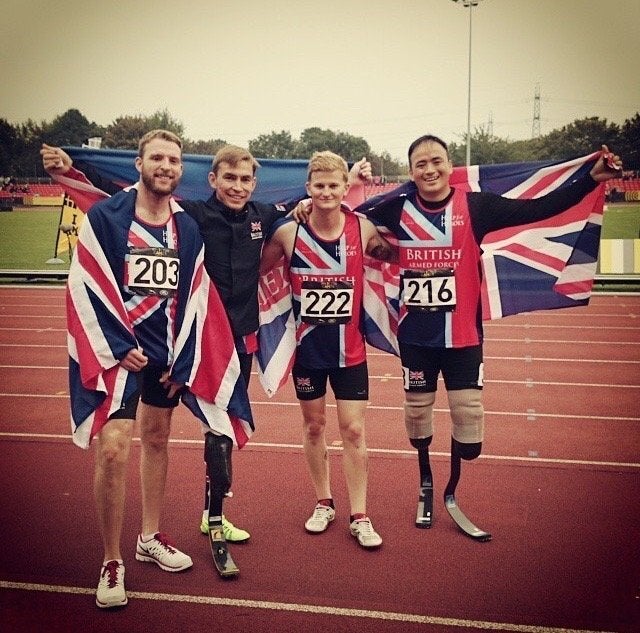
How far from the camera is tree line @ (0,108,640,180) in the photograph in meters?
22.9

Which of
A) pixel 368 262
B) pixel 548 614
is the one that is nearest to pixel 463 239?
pixel 368 262

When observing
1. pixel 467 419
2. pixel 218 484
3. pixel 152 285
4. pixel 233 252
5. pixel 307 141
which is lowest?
pixel 218 484

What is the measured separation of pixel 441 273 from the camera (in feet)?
12.1

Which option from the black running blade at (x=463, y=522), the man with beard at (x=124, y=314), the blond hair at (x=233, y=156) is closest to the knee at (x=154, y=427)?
the man with beard at (x=124, y=314)

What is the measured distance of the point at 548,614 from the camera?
9.52 feet

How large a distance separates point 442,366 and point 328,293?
0.72 meters

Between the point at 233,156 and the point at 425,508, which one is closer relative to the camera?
the point at 233,156

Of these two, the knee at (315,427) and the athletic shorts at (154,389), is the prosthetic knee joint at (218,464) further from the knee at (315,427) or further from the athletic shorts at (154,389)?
the knee at (315,427)

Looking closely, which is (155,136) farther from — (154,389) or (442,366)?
(442,366)

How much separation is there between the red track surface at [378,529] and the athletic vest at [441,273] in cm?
105

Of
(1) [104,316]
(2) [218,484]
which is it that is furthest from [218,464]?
(1) [104,316]

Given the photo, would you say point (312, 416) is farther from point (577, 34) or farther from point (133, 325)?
point (577, 34)

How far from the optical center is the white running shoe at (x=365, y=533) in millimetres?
3547

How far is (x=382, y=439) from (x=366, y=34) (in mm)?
3493
